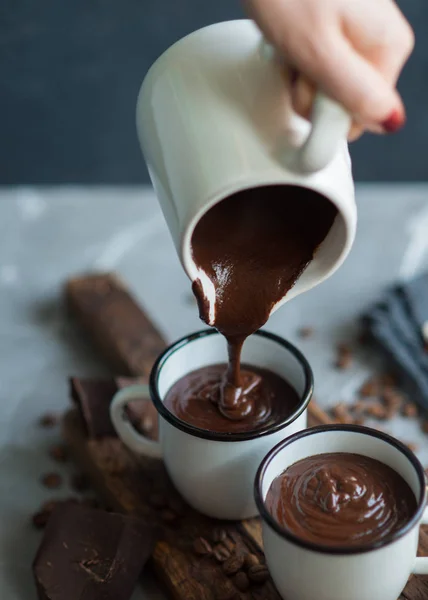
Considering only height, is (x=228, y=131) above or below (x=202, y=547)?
above

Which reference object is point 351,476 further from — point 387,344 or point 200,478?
point 387,344

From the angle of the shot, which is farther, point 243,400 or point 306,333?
point 306,333

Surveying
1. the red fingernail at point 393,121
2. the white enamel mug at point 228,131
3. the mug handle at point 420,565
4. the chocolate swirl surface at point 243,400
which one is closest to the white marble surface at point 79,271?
the chocolate swirl surface at point 243,400

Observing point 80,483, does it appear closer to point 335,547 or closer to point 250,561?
point 250,561

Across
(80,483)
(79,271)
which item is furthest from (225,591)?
(79,271)

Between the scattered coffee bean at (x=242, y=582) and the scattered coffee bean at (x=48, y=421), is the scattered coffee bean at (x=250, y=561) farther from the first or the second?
the scattered coffee bean at (x=48, y=421)

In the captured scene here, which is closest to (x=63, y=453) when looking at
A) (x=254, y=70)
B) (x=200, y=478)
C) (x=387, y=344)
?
(x=200, y=478)

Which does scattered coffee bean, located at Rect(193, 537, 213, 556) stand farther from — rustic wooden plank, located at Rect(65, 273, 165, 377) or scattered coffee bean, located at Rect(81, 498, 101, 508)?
rustic wooden plank, located at Rect(65, 273, 165, 377)
